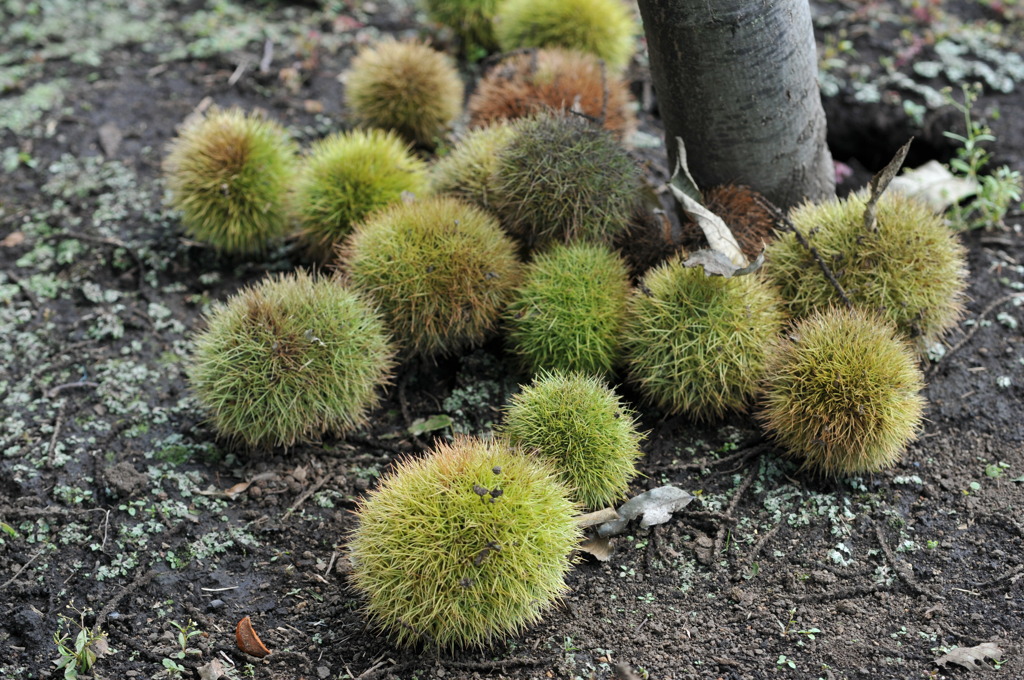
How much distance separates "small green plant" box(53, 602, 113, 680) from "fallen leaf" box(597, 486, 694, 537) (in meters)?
1.66

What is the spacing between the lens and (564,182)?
358 cm

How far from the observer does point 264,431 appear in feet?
10.8

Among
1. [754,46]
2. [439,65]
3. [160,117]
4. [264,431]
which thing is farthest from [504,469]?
[160,117]

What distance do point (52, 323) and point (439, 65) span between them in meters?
2.36

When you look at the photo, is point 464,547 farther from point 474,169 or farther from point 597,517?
point 474,169

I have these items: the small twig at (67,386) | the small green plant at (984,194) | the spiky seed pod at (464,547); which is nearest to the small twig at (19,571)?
the small twig at (67,386)

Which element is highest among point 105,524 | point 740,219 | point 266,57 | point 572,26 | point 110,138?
point 572,26

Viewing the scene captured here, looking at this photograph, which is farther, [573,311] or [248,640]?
[573,311]

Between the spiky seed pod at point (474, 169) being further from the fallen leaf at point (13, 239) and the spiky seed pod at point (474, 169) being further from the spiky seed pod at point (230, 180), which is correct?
the fallen leaf at point (13, 239)

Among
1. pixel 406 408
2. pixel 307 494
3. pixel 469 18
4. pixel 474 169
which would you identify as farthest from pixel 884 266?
pixel 469 18

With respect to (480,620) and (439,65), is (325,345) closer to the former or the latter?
(480,620)

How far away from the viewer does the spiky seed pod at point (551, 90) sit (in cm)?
433

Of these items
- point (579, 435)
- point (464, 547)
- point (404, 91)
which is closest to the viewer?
point (464, 547)

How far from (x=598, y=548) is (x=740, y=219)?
5.10 ft
